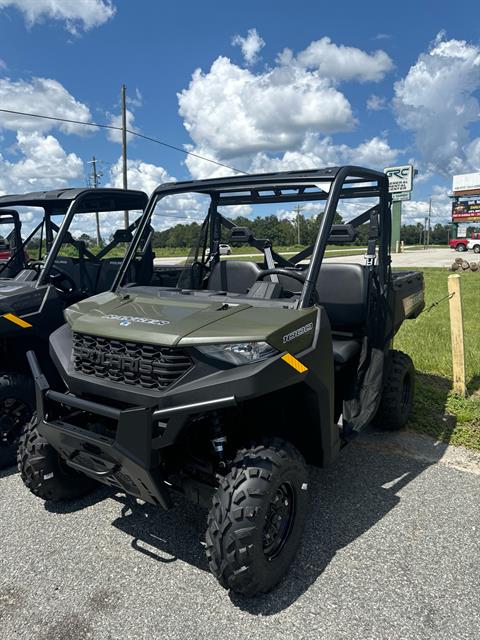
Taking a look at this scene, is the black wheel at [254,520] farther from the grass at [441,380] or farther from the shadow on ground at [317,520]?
the grass at [441,380]

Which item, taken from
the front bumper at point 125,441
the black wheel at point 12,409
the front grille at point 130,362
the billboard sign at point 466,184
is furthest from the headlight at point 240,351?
the billboard sign at point 466,184

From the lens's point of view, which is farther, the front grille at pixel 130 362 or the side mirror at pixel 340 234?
the side mirror at pixel 340 234

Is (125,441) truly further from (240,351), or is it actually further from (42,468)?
(42,468)

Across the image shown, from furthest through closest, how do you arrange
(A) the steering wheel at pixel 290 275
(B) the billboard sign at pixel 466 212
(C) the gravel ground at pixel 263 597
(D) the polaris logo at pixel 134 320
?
1. (B) the billboard sign at pixel 466 212
2. (A) the steering wheel at pixel 290 275
3. (D) the polaris logo at pixel 134 320
4. (C) the gravel ground at pixel 263 597

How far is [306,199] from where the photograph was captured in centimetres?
373

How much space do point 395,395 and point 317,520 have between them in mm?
1570

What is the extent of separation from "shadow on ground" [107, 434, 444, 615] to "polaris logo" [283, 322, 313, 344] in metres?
1.27

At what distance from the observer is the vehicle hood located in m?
2.47

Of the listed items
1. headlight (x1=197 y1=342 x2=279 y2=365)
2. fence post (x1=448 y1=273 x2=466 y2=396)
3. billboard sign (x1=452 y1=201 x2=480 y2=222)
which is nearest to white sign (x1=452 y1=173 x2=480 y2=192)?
billboard sign (x1=452 y1=201 x2=480 y2=222)

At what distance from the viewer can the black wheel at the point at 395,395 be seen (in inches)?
171

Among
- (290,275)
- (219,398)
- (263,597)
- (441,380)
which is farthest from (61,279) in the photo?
(441,380)

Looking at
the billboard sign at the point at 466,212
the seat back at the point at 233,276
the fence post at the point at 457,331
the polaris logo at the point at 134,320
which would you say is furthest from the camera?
the billboard sign at the point at 466,212

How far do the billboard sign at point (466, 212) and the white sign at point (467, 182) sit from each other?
3.82m

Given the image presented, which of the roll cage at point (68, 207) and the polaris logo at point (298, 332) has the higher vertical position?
the roll cage at point (68, 207)
